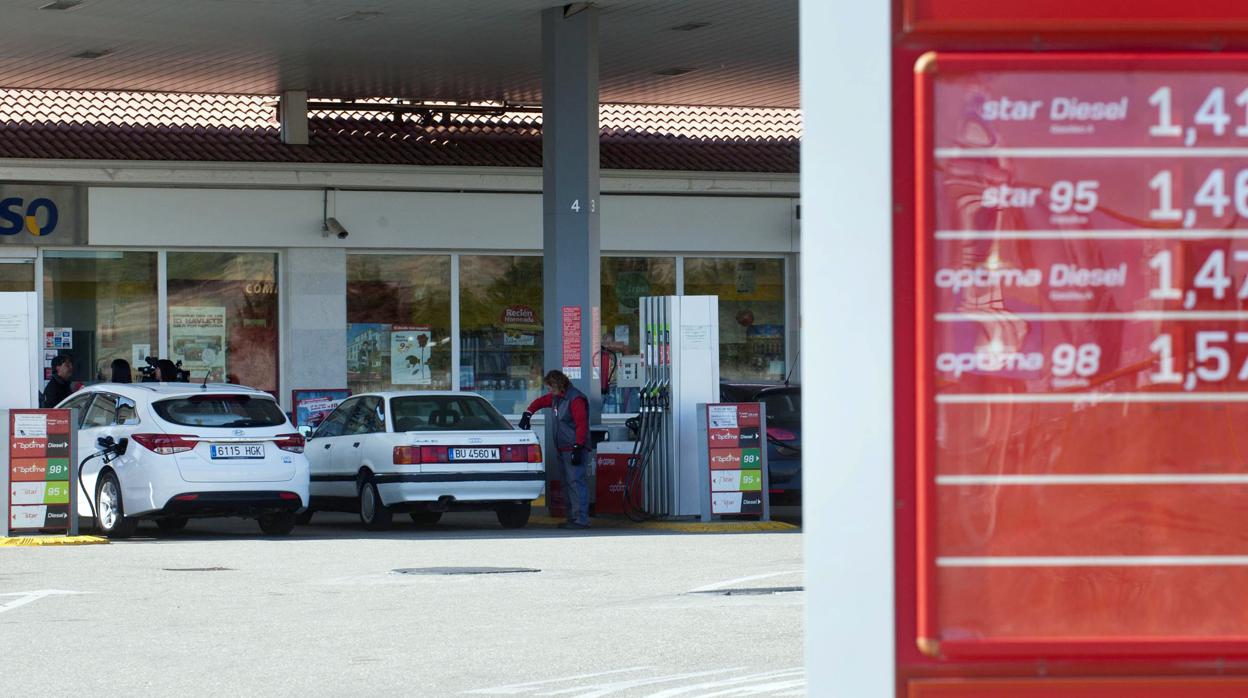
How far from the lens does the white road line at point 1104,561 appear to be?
11.0 feet

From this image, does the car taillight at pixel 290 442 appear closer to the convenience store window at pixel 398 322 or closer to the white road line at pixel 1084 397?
the convenience store window at pixel 398 322

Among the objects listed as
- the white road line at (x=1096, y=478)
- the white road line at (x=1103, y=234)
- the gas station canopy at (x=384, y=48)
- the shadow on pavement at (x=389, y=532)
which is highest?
the gas station canopy at (x=384, y=48)

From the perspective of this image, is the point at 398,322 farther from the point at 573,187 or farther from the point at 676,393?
the point at 676,393

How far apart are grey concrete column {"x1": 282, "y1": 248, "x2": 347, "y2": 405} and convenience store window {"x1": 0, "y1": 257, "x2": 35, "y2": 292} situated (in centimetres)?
347

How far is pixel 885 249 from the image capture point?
131 inches

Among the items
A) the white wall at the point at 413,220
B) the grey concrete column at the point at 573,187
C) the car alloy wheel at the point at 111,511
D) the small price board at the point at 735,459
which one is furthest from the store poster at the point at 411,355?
the car alloy wheel at the point at 111,511

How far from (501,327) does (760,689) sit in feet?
67.4

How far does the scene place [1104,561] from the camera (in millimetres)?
3346

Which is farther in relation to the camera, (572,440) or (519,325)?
(519,325)

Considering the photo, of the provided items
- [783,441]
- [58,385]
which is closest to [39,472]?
[58,385]

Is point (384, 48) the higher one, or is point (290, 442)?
point (384, 48)

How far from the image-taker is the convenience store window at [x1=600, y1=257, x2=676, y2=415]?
1144 inches

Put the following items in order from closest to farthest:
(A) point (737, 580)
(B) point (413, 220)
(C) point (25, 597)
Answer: (C) point (25, 597), (A) point (737, 580), (B) point (413, 220)

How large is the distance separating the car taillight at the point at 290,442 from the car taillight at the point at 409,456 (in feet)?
3.67
